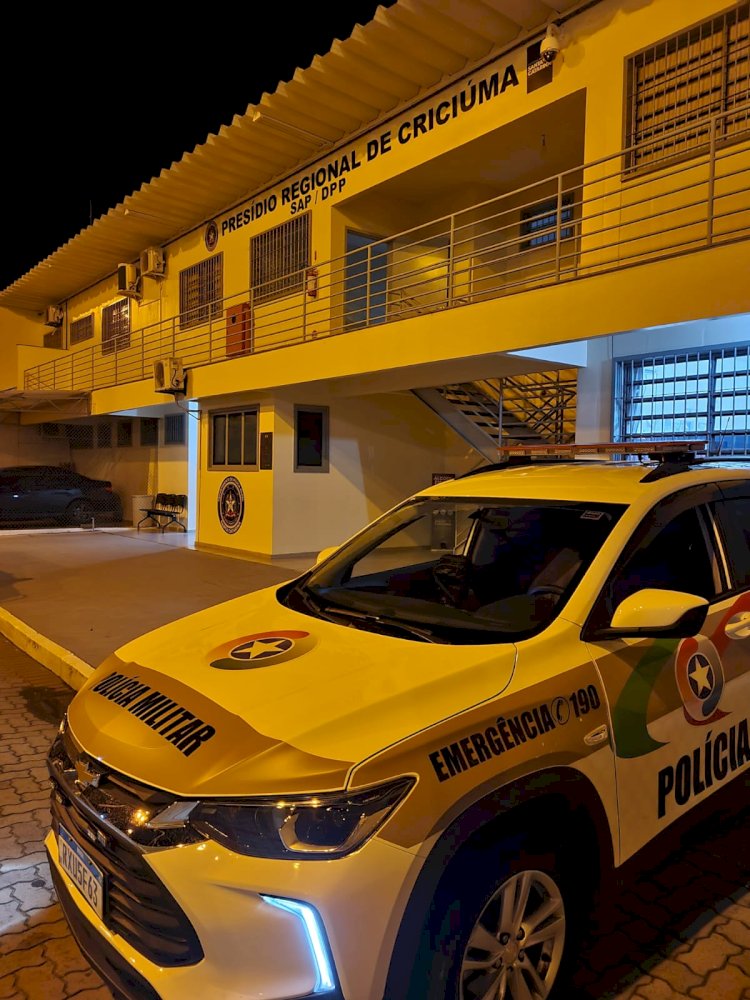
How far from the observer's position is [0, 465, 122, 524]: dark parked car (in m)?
18.4

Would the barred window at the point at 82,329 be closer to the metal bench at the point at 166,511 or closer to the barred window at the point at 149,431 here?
the barred window at the point at 149,431

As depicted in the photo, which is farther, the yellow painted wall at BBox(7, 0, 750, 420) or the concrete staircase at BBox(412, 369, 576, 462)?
the concrete staircase at BBox(412, 369, 576, 462)

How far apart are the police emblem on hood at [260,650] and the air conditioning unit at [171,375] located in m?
12.1

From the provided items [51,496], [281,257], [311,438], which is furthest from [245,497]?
[51,496]

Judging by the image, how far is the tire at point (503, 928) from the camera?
1.79 metres

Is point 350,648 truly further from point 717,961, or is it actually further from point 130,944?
point 717,961

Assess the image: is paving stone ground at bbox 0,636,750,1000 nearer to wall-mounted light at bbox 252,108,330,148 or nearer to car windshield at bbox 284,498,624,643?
car windshield at bbox 284,498,624,643

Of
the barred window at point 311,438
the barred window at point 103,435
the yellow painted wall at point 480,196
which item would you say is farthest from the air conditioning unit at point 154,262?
the barred window at point 311,438

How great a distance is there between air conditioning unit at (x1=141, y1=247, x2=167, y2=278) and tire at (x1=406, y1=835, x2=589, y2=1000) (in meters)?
17.9

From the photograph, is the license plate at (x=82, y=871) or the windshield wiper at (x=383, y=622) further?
the windshield wiper at (x=383, y=622)

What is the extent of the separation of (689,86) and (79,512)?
55.7 ft

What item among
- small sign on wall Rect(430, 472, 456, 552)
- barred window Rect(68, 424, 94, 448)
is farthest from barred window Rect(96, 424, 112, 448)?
small sign on wall Rect(430, 472, 456, 552)

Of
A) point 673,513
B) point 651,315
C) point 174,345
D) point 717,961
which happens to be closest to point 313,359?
point 651,315

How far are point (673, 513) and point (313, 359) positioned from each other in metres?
8.58
